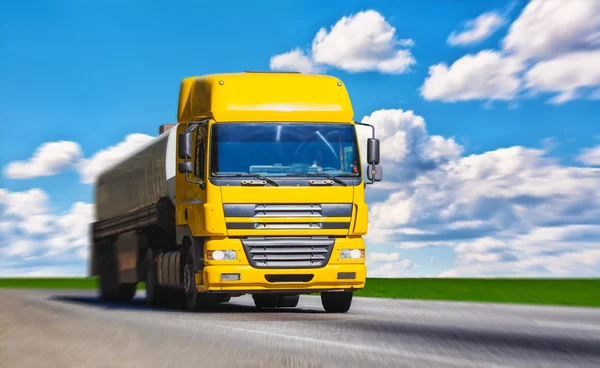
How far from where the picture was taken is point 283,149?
18.4m

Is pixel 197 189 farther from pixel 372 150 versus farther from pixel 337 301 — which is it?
pixel 337 301

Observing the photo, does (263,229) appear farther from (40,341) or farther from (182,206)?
(40,341)

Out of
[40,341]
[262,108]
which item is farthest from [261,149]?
[40,341]

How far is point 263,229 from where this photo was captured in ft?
60.0

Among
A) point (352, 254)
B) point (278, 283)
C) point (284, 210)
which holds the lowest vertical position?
point (278, 283)

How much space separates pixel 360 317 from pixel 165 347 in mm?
7127

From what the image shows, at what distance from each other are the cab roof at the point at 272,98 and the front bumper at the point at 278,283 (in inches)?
107

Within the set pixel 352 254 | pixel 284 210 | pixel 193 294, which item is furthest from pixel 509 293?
pixel 284 210

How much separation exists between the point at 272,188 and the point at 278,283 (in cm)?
173

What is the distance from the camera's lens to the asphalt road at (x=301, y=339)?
34.1 feet

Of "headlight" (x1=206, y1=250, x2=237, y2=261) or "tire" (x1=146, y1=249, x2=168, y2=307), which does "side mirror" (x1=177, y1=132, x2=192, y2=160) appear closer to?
"headlight" (x1=206, y1=250, x2=237, y2=261)

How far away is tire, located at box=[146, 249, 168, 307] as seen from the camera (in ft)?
76.7

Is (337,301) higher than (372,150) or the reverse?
the reverse

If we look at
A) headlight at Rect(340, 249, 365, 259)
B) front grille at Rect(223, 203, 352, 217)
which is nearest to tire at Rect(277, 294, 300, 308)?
headlight at Rect(340, 249, 365, 259)
